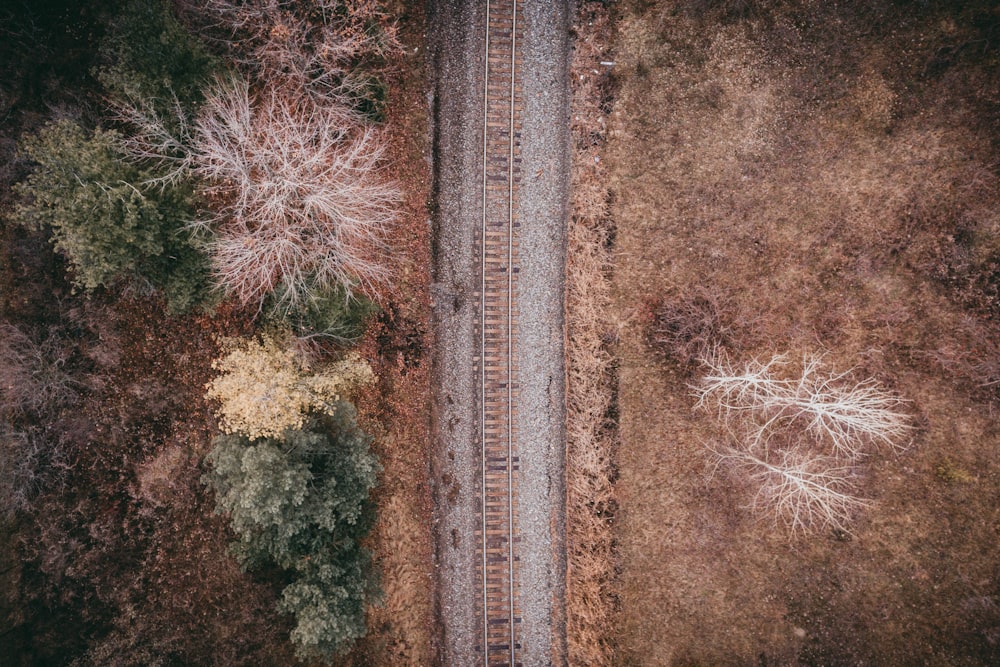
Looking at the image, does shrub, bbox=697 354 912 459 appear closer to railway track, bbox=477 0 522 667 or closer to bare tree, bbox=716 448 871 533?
bare tree, bbox=716 448 871 533

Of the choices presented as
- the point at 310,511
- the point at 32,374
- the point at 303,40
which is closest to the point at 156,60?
the point at 303,40

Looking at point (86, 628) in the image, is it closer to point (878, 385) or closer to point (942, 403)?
point (878, 385)

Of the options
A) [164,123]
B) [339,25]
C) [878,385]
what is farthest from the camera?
[878,385]

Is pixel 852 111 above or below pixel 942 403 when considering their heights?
above

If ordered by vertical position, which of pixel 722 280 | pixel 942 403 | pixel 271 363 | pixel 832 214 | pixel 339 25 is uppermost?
pixel 339 25

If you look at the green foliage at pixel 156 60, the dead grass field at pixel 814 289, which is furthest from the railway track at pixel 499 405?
the green foliage at pixel 156 60

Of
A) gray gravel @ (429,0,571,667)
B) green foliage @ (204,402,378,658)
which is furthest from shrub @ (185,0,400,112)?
green foliage @ (204,402,378,658)

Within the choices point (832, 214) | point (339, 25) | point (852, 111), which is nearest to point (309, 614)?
point (339, 25)
